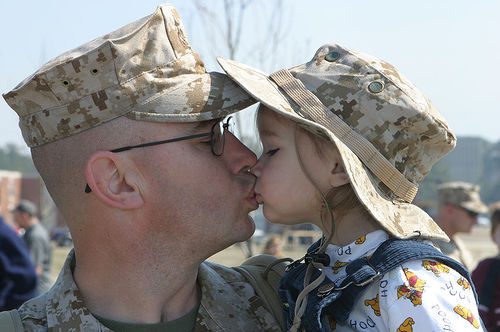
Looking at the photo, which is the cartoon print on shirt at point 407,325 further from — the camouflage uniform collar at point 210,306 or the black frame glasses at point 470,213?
the black frame glasses at point 470,213

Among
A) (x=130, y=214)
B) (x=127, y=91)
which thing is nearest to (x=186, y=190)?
(x=130, y=214)

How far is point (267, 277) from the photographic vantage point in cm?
299

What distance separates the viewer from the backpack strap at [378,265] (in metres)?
2.52

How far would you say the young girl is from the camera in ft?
8.30

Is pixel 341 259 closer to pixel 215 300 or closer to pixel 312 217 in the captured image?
pixel 312 217

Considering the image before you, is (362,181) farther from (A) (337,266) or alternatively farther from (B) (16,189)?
(B) (16,189)

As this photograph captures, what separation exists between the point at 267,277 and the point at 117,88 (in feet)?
2.84

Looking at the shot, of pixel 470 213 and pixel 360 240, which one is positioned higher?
pixel 360 240

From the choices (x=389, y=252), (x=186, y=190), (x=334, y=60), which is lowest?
(x=389, y=252)

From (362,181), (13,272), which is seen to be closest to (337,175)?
(362,181)

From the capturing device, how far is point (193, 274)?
2.76m

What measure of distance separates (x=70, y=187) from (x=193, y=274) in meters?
0.48

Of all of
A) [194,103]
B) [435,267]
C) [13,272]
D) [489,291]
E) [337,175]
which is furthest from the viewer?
[13,272]

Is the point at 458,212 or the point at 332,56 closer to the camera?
the point at 332,56
